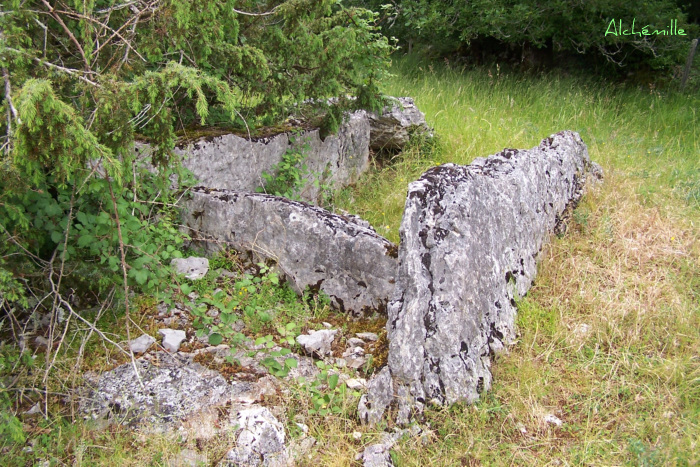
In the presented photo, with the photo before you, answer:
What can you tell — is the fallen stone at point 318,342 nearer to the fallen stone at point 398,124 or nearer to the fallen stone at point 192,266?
the fallen stone at point 192,266

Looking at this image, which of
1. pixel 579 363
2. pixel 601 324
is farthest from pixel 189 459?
pixel 601 324

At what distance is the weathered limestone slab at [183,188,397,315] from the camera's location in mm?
3377

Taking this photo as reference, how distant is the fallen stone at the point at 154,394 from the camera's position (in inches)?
101

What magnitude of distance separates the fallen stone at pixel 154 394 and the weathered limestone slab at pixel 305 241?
888mm

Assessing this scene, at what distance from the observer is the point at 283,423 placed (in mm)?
2553

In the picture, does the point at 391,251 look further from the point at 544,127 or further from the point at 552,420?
the point at 544,127

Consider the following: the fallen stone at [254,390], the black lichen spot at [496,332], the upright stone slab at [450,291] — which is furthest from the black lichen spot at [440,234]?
the fallen stone at [254,390]

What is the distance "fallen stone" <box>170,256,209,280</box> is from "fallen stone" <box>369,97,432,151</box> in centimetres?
→ 327

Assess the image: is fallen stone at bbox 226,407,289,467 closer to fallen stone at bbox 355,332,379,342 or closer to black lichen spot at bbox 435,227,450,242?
fallen stone at bbox 355,332,379,342

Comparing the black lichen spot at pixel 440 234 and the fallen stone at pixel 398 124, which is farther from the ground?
the black lichen spot at pixel 440 234

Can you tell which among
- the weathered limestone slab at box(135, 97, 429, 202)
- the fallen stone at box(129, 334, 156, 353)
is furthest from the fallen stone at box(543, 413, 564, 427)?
the weathered limestone slab at box(135, 97, 429, 202)

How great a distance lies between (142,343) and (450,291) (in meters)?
1.86

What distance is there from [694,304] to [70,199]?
159 inches

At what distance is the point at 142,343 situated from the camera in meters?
2.97
